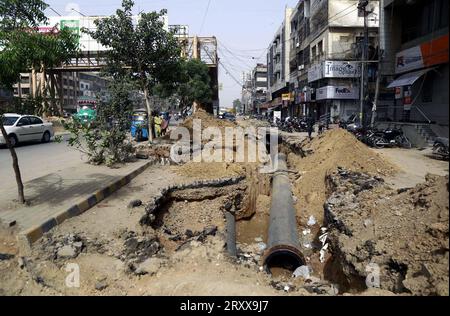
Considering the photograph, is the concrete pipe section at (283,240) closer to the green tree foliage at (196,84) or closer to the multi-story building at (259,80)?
the green tree foliage at (196,84)

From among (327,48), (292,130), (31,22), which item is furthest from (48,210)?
(327,48)

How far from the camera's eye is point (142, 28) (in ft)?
→ 50.5

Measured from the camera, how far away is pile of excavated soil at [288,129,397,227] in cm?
1083

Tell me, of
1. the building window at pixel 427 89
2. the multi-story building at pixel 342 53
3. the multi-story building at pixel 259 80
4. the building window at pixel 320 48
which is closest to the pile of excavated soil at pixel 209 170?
the building window at pixel 427 89

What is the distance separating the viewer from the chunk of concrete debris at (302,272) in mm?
6437

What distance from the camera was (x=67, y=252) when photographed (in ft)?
17.3

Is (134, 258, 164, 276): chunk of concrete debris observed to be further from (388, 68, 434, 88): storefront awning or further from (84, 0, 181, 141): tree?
(388, 68, 434, 88): storefront awning

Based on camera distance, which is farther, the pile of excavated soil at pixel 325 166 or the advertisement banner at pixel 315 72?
the advertisement banner at pixel 315 72

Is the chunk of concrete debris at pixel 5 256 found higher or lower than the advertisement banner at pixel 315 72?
lower

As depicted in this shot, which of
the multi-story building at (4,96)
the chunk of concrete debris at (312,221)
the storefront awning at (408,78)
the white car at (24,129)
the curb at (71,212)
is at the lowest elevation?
the chunk of concrete debris at (312,221)

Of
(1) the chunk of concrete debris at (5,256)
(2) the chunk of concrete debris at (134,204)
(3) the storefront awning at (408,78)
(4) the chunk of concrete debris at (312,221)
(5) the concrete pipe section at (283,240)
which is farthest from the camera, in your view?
(3) the storefront awning at (408,78)

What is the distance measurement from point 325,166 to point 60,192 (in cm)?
796

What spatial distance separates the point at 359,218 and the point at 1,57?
250 inches

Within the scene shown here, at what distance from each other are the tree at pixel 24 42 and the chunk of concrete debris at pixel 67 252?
207cm
